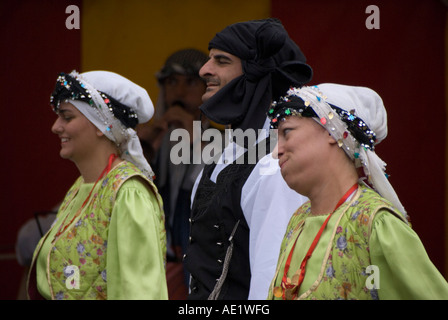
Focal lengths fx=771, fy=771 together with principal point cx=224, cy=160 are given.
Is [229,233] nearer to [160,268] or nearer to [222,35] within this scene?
[160,268]

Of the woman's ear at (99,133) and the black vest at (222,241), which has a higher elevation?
the woman's ear at (99,133)

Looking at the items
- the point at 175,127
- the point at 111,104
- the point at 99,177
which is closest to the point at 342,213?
the point at 99,177

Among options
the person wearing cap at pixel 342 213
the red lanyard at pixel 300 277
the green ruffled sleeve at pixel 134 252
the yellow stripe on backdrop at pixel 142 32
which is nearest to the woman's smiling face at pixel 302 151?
the person wearing cap at pixel 342 213

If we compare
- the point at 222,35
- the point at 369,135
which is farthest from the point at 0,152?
the point at 369,135

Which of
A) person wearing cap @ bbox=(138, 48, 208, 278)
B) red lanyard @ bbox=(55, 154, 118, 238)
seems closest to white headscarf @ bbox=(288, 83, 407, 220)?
red lanyard @ bbox=(55, 154, 118, 238)

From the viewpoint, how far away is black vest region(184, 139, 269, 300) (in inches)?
116

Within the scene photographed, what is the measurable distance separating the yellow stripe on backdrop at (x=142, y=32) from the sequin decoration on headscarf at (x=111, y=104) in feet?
5.62

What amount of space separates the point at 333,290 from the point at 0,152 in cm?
359

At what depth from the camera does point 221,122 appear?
3094mm

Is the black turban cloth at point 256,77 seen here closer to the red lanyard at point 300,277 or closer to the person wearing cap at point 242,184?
the person wearing cap at point 242,184

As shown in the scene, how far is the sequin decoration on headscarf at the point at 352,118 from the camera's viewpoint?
94.5 inches

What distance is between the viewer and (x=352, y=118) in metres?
2.41

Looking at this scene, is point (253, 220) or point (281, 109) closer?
point (281, 109)

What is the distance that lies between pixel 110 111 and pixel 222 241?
2.81 feet
